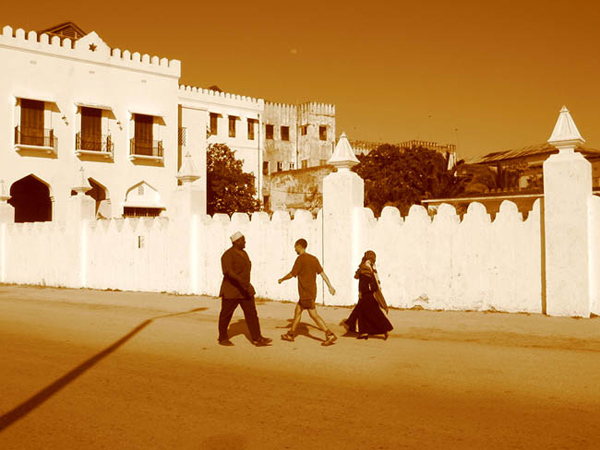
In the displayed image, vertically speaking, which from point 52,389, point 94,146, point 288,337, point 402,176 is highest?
point 94,146

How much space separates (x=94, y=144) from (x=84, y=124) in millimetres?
1047

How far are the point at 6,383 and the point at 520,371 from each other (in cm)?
573

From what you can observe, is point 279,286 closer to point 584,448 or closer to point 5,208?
point 584,448

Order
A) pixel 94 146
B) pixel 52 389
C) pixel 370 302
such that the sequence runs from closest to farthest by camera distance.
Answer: pixel 52 389, pixel 370 302, pixel 94 146

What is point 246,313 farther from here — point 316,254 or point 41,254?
point 41,254

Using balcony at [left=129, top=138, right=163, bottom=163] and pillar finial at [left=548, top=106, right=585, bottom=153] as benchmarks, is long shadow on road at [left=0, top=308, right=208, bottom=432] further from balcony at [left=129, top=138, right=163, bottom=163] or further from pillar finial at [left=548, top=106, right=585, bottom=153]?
balcony at [left=129, top=138, right=163, bottom=163]

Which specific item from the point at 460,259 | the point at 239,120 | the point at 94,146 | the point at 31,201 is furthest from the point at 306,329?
the point at 239,120

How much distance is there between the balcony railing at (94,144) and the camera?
99.0ft

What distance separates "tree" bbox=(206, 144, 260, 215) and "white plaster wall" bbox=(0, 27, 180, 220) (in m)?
5.05

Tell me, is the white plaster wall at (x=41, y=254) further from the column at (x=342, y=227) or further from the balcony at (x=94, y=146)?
the column at (x=342, y=227)

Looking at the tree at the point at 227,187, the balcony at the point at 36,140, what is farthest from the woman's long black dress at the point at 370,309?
the tree at the point at 227,187

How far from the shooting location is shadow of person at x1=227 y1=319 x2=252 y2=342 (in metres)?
10.2

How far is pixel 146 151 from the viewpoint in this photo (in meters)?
32.4

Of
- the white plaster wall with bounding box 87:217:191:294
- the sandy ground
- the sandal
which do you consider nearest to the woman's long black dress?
the sandy ground
